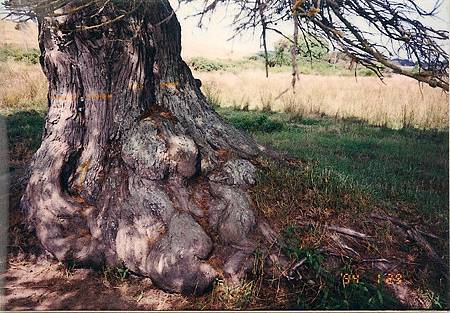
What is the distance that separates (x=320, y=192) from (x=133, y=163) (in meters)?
1.31

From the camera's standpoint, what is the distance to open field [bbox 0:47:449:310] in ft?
9.66

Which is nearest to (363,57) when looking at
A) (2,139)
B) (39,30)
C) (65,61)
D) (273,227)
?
(273,227)

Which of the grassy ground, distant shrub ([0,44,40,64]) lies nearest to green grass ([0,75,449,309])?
the grassy ground

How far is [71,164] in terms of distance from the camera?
134 inches

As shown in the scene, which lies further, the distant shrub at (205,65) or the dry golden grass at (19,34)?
the distant shrub at (205,65)

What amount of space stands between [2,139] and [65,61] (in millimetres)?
698

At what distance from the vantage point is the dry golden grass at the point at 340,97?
10.5 ft

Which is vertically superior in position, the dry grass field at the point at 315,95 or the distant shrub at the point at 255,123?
the dry grass field at the point at 315,95

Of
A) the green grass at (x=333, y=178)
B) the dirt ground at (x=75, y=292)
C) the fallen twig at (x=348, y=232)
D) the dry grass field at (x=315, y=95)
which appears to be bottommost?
the dirt ground at (x=75, y=292)

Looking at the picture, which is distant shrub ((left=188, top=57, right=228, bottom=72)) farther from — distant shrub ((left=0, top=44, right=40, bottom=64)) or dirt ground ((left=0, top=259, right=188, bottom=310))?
dirt ground ((left=0, top=259, right=188, bottom=310))

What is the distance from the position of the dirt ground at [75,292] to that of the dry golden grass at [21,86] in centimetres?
110

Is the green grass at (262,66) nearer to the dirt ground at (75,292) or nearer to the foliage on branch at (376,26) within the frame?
the foliage on branch at (376,26)

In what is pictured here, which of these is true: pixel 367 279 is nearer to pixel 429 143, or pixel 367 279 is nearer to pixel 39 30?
pixel 429 143

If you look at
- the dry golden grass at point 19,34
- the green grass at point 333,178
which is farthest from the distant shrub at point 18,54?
the green grass at point 333,178
